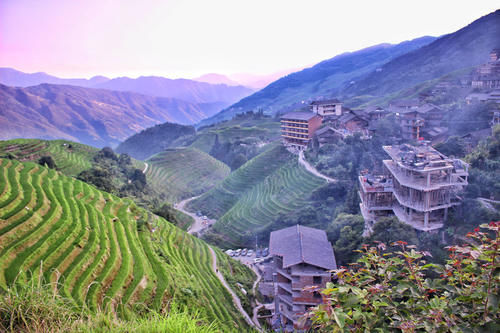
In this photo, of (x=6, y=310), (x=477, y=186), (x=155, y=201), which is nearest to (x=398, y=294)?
(x=6, y=310)

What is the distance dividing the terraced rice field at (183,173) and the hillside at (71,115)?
53.0 metres

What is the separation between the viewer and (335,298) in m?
3.20

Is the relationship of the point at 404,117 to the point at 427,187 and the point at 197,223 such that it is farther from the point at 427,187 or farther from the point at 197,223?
the point at 197,223

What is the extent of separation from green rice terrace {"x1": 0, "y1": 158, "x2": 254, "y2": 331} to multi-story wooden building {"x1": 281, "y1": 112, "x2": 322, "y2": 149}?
2799 centimetres

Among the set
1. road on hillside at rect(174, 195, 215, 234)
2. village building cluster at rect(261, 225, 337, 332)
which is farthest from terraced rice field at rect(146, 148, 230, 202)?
village building cluster at rect(261, 225, 337, 332)

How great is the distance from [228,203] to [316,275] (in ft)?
95.1

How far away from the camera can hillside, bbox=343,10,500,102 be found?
240 feet

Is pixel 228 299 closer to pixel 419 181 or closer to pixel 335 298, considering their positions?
pixel 419 181

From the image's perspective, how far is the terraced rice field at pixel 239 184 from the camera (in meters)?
44.9

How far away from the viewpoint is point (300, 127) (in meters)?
46.3

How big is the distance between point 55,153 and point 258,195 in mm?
23904

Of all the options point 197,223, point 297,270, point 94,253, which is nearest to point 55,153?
point 197,223

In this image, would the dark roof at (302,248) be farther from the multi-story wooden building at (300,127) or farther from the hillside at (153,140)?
the hillside at (153,140)

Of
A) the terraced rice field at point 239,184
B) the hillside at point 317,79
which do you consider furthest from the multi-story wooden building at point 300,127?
the hillside at point 317,79
